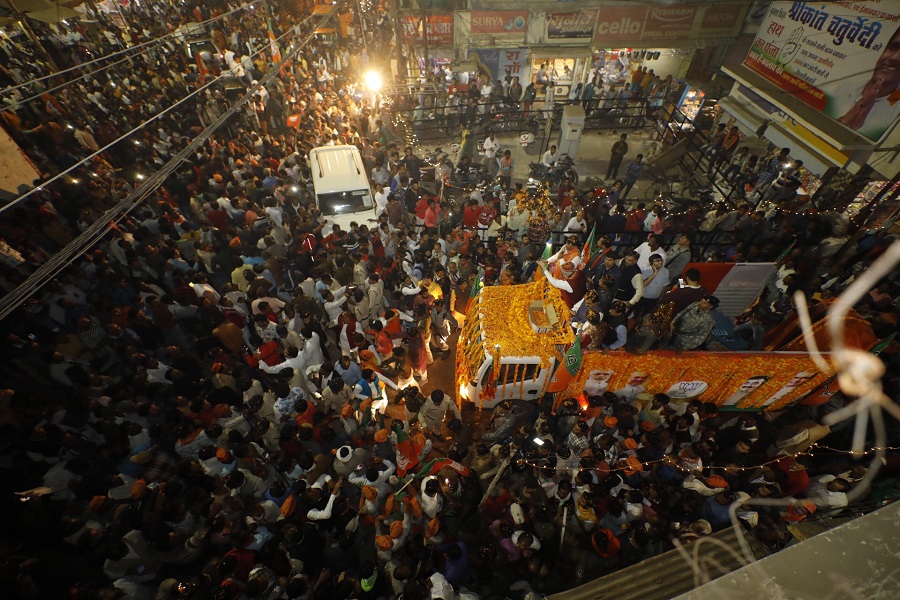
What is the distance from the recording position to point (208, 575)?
3.89 metres

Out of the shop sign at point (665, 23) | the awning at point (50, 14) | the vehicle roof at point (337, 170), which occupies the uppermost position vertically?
the awning at point (50, 14)

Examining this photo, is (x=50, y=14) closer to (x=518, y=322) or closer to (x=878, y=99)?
(x=518, y=322)

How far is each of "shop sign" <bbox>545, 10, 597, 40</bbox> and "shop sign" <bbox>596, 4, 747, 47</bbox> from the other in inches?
15.0

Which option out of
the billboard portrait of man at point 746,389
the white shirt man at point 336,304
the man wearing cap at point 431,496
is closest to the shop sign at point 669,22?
the billboard portrait of man at point 746,389

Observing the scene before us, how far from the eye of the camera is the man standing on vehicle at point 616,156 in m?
12.8

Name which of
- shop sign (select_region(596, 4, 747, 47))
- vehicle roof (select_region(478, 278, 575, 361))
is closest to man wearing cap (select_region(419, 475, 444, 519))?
vehicle roof (select_region(478, 278, 575, 361))

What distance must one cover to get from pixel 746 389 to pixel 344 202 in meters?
9.19

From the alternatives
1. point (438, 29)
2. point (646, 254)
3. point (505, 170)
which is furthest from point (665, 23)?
point (646, 254)

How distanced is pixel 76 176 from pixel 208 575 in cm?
1114

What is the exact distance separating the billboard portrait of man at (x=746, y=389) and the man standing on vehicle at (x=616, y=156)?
936 cm

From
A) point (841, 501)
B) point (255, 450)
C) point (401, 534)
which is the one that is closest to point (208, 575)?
point (255, 450)

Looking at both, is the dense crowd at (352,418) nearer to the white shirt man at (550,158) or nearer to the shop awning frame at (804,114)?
the shop awning frame at (804,114)

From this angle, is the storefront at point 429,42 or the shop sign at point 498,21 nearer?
the shop sign at point 498,21

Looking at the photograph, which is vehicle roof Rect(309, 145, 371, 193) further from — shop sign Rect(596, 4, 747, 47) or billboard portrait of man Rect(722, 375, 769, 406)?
shop sign Rect(596, 4, 747, 47)
